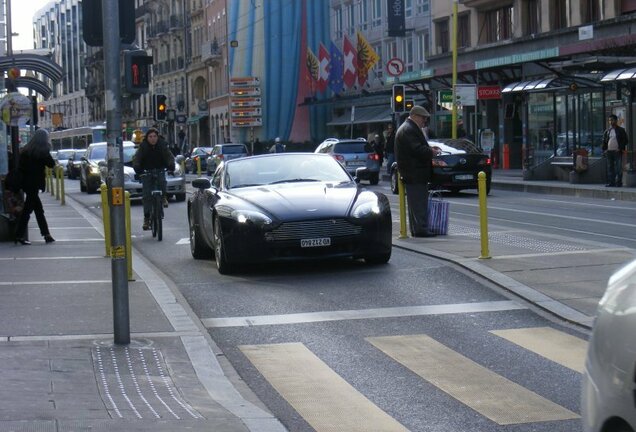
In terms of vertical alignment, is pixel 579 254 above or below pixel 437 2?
below

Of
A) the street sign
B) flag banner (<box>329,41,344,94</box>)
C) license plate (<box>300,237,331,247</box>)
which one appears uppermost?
flag banner (<box>329,41,344,94</box>)

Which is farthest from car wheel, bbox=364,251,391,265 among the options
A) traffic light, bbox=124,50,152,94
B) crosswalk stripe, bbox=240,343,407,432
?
traffic light, bbox=124,50,152,94

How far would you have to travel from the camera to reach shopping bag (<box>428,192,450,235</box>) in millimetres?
16547

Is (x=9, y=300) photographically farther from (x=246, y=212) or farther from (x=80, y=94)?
(x=80, y=94)

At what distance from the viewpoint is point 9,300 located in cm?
1120

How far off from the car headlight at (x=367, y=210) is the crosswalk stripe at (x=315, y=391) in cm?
421

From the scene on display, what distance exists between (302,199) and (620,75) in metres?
20.8

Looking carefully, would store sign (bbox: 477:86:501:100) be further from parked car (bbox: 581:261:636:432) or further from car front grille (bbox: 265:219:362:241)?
parked car (bbox: 581:261:636:432)

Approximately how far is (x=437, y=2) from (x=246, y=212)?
1785 inches

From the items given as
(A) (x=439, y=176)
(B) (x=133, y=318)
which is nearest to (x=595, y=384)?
(B) (x=133, y=318)

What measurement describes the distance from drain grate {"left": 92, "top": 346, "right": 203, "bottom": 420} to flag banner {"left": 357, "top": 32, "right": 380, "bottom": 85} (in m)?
52.2

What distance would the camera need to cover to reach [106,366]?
8.02m

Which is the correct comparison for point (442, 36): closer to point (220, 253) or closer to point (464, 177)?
point (464, 177)

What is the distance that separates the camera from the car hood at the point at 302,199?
1310 cm
